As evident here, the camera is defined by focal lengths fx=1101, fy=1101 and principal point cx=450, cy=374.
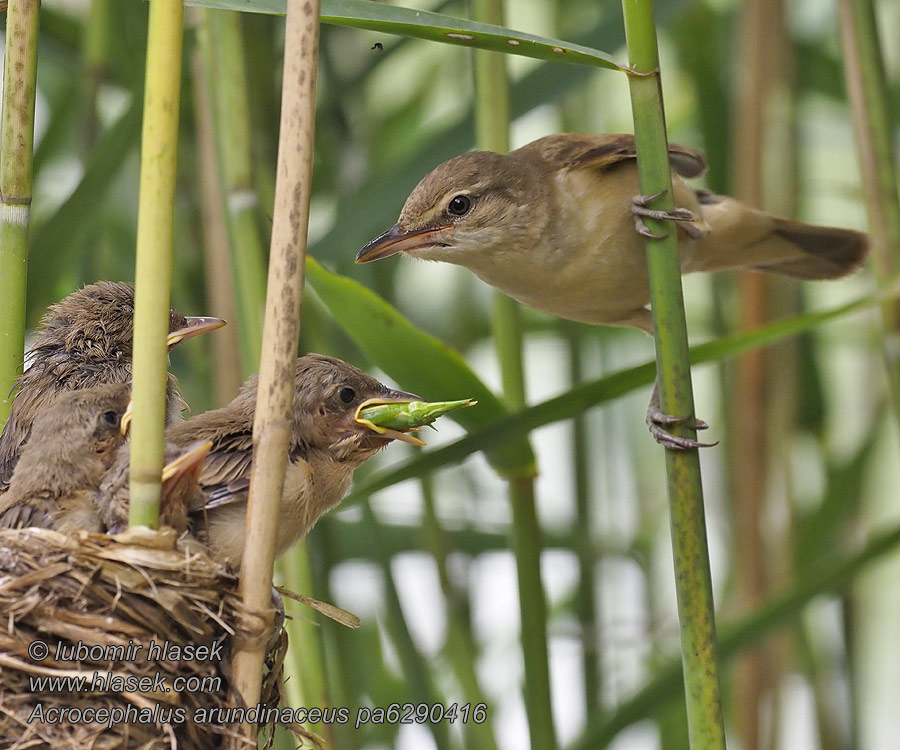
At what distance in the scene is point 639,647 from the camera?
109 inches

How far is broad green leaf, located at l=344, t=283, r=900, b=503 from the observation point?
1571 millimetres

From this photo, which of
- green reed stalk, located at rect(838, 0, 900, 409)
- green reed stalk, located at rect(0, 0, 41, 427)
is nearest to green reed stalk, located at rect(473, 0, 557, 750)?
green reed stalk, located at rect(838, 0, 900, 409)

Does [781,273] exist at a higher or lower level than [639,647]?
higher

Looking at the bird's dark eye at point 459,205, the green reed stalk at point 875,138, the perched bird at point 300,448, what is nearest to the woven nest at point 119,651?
the perched bird at point 300,448

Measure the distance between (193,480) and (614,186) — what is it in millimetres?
1053

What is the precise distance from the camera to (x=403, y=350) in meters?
1.63

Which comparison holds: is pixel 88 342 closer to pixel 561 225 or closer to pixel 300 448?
pixel 300 448

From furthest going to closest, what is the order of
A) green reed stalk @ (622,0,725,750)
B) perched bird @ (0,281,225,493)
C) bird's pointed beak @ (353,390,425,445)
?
1. perched bird @ (0,281,225,493)
2. bird's pointed beak @ (353,390,425,445)
3. green reed stalk @ (622,0,725,750)

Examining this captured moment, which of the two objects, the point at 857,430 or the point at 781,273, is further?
the point at 857,430

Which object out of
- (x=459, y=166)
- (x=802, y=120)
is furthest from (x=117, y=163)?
(x=802, y=120)

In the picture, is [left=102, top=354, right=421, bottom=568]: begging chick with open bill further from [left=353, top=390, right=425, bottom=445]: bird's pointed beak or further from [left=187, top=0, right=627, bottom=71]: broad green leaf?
[left=187, top=0, right=627, bottom=71]: broad green leaf

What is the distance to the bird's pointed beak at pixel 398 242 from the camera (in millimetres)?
1873

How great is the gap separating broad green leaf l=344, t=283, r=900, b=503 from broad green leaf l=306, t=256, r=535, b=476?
0.03 meters

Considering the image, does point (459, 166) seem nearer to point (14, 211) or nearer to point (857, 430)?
point (14, 211)
